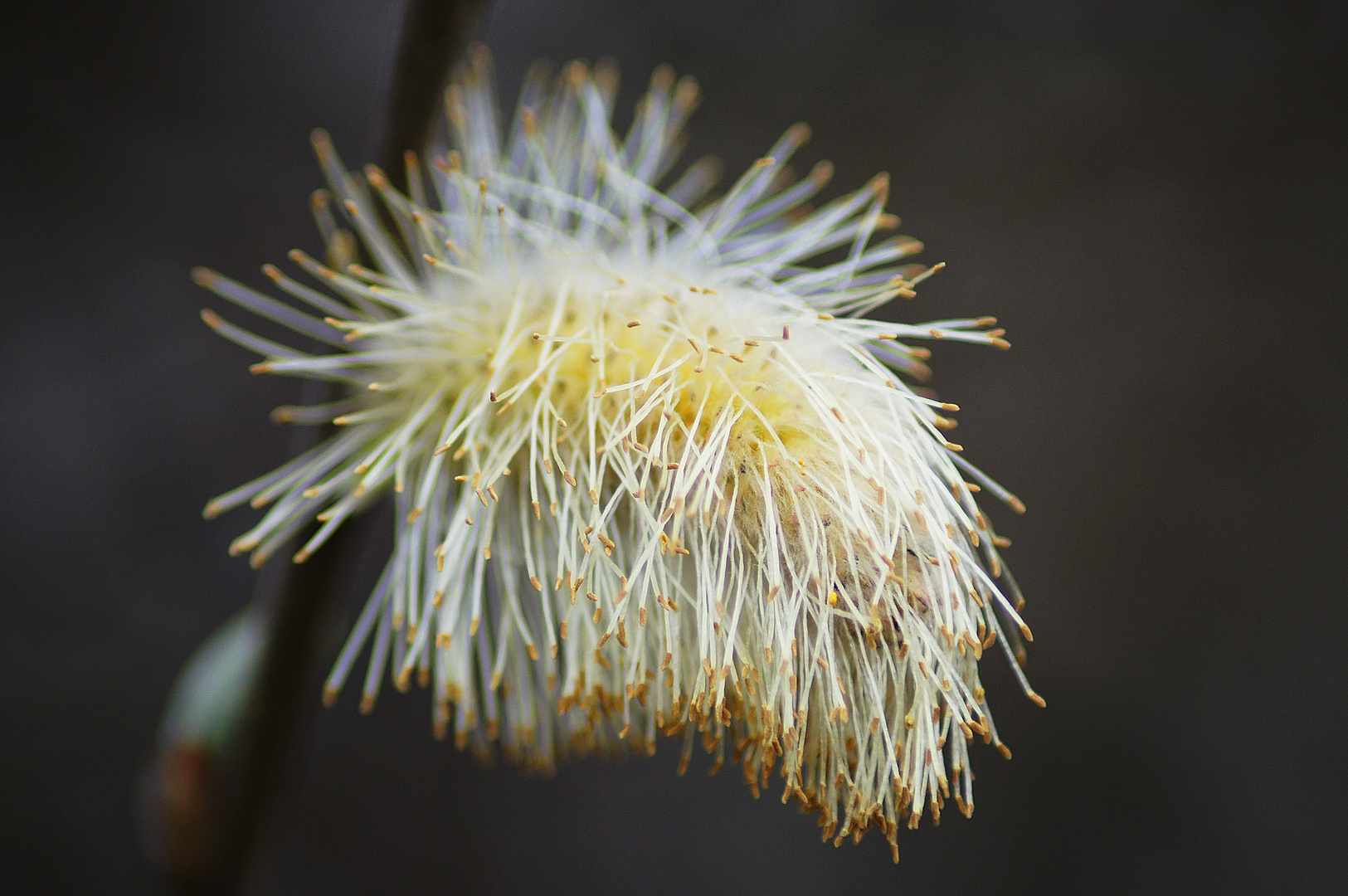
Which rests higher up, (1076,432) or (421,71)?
(1076,432)

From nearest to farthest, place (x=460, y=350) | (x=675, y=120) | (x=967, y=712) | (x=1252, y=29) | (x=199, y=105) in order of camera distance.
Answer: (x=967, y=712)
(x=460, y=350)
(x=675, y=120)
(x=199, y=105)
(x=1252, y=29)

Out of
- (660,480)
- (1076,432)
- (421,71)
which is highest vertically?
(1076,432)

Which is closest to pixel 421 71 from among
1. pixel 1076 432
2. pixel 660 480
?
pixel 660 480

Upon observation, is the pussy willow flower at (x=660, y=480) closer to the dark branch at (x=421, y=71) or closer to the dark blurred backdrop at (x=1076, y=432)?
the dark branch at (x=421, y=71)

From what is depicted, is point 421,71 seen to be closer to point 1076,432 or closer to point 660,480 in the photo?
point 660,480

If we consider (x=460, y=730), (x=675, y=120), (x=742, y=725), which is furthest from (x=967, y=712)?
(x=675, y=120)

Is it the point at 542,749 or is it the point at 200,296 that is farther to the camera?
the point at 200,296

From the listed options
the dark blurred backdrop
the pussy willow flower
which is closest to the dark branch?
the pussy willow flower

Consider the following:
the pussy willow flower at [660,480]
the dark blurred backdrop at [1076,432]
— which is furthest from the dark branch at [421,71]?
the dark blurred backdrop at [1076,432]

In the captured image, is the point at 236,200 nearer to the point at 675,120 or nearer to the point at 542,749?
the point at 675,120

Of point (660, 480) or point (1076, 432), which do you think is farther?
point (1076, 432)
